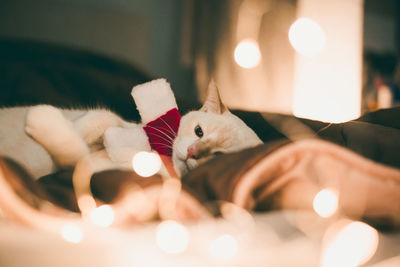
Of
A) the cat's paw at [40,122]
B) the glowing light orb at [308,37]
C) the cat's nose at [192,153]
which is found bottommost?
the cat's nose at [192,153]

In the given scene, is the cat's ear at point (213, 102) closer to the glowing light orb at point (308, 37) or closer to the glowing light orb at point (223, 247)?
the glowing light orb at point (223, 247)

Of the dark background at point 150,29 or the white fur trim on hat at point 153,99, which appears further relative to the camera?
the dark background at point 150,29

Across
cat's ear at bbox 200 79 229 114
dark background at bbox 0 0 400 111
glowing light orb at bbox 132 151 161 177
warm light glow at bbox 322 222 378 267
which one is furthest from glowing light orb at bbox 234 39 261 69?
dark background at bbox 0 0 400 111

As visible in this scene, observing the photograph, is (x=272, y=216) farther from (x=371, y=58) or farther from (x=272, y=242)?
(x=371, y=58)

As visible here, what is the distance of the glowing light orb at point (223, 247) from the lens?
280 mm

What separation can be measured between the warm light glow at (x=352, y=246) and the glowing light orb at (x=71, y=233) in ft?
0.77

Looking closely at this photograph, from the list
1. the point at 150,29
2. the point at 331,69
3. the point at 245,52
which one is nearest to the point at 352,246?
the point at 245,52

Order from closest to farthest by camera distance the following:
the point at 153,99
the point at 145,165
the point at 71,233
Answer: the point at 71,233
the point at 145,165
the point at 153,99

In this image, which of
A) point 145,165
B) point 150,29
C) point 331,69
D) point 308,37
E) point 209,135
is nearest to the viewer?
point 145,165

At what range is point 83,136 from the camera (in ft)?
2.35

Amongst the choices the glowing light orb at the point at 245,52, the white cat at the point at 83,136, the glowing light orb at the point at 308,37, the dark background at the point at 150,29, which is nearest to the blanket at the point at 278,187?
the white cat at the point at 83,136

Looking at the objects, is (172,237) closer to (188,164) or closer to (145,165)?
(145,165)

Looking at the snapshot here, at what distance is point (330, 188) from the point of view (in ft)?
1.11

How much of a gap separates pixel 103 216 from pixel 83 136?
45 cm
